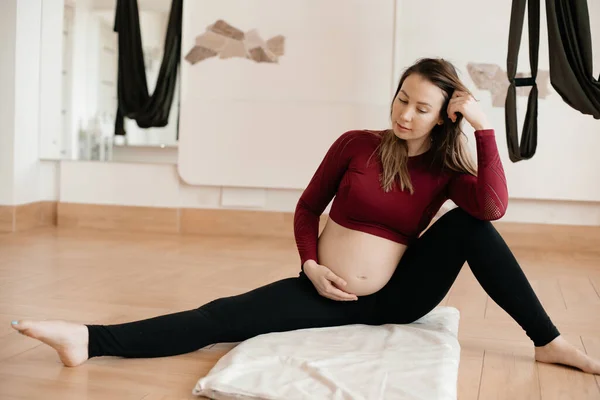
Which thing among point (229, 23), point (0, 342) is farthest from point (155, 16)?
point (0, 342)

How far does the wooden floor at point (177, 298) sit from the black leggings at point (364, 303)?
58 mm

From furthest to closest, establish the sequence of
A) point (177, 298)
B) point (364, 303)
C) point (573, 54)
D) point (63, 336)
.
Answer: point (573, 54) → point (177, 298) → point (364, 303) → point (63, 336)

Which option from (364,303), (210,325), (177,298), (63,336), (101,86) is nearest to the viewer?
(63,336)

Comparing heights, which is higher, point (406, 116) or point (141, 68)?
point (141, 68)

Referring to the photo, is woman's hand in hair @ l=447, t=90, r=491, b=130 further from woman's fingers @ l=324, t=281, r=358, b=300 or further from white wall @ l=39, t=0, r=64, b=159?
white wall @ l=39, t=0, r=64, b=159

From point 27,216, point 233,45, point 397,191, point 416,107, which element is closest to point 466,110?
point 416,107

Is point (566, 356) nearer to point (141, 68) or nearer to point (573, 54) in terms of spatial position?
point (573, 54)

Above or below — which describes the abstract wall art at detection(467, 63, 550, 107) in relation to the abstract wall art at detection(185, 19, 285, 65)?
below

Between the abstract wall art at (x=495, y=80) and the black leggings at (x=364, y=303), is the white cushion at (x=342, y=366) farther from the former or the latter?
the abstract wall art at (x=495, y=80)

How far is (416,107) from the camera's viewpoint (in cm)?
176

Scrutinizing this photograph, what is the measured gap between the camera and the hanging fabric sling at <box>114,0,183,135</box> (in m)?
4.65

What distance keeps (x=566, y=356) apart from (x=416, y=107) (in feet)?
2.50

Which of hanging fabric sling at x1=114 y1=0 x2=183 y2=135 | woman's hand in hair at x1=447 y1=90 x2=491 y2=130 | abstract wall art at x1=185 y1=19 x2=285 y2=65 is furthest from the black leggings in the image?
hanging fabric sling at x1=114 y1=0 x2=183 y2=135

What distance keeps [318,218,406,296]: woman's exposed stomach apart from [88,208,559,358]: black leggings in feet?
0.13
